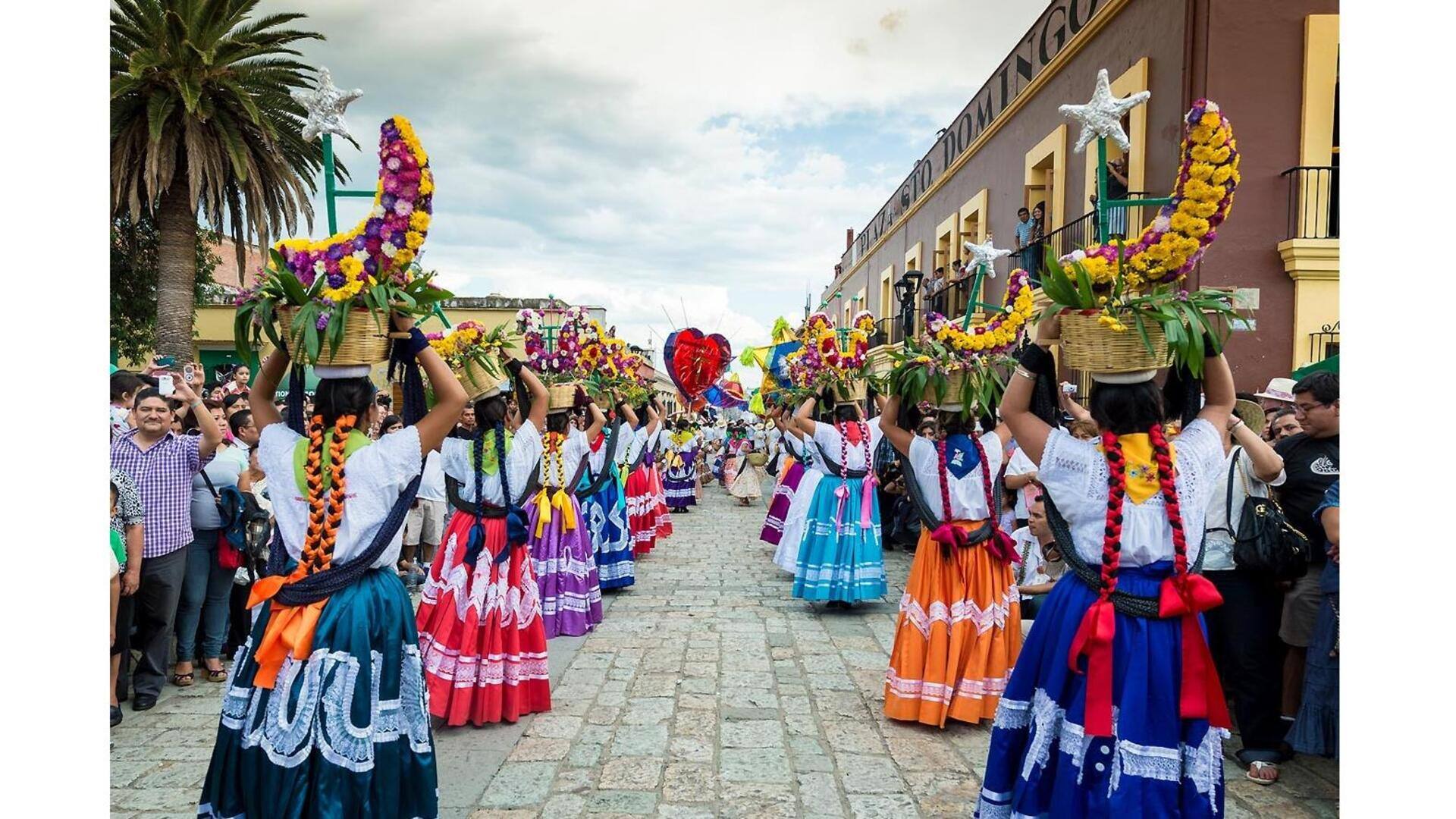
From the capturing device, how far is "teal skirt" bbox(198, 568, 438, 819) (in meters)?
3.08

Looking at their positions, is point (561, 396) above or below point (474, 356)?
below

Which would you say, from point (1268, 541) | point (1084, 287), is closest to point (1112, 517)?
point (1084, 287)

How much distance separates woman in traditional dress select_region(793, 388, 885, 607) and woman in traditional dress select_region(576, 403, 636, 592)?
6.28 ft

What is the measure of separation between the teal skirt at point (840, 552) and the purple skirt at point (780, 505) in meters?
3.26

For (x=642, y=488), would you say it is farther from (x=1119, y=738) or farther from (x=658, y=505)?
(x=1119, y=738)

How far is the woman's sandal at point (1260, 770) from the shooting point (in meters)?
4.56

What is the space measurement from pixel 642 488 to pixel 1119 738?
9.92 meters

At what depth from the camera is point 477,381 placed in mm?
5082

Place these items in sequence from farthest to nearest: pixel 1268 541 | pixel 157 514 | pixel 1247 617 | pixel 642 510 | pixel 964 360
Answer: pixel 642 510, pixel 157 514, pixel 964 360, pixel 1247 617, pixel 1268 541

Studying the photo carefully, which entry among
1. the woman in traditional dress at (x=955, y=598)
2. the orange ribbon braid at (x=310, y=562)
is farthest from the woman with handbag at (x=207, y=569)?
the woman in traditional dress at (x=955, y=598)

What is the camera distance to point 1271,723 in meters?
4.73

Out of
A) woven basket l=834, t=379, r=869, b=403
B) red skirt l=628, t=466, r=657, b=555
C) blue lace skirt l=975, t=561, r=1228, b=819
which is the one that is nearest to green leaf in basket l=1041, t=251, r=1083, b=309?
blue lace skirt l=975, t=561, r=1228, b=819

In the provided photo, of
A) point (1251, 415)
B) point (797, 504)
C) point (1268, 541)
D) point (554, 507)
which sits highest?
point (1251, 415)

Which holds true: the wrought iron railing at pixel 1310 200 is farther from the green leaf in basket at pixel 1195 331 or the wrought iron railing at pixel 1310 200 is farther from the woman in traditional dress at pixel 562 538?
the green leaf in basket at pixel 1195 331
